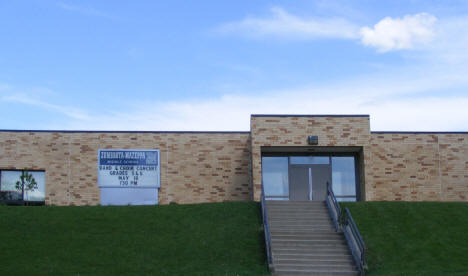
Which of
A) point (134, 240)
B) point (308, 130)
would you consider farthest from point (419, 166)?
point (134, 240)

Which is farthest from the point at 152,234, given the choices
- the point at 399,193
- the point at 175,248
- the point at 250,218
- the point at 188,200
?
the point at 399,193

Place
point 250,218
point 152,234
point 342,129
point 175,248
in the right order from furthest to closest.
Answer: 1. point 342,129
2. point 250,218
3. point 152,234
4. point 175,248

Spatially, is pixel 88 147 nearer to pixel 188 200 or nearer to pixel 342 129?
pixel 188 200

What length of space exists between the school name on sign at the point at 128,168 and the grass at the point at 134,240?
4.13 meters

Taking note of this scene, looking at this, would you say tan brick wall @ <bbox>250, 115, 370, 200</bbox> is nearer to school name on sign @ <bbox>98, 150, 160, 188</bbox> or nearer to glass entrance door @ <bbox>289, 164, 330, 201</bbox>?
glass entrance door @ <bbox>289, 164, 330, 201</bbox>

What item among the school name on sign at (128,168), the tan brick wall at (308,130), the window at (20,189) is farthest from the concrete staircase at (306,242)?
the window at (20,189)

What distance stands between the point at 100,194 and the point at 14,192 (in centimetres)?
404

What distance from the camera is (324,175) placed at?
29.8 metres

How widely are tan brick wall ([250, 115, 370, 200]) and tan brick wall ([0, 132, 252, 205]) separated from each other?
1856 mm

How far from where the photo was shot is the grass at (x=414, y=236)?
63.0 feet

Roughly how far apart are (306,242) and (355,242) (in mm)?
1687

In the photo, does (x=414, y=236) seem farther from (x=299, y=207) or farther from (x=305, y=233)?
(x=299, y=207)

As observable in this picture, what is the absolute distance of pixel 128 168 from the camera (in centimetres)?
2947

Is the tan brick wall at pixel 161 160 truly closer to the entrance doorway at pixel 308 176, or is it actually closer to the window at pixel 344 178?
the entrance doorway at pixel 308 176
